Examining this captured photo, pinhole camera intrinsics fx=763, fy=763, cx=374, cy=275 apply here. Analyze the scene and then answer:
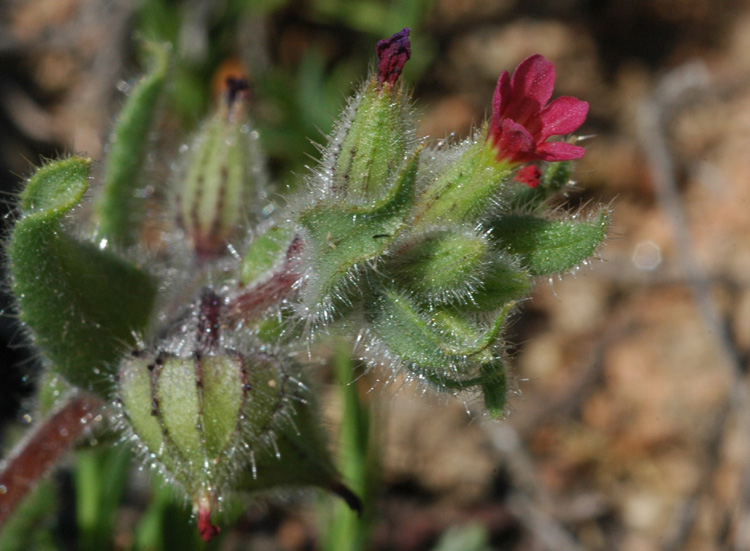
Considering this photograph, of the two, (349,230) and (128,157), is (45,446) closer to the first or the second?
(128,157)

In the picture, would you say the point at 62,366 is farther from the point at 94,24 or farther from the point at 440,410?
the point at 94,24

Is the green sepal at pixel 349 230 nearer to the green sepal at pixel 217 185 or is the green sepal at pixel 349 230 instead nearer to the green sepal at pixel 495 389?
the green sepal at pixel 495 389

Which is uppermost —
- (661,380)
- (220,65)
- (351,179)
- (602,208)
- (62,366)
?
(220,65)

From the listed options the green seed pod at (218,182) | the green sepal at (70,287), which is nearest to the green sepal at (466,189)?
the green sepal at (70,287)

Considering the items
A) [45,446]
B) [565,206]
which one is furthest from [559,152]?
[565,206]

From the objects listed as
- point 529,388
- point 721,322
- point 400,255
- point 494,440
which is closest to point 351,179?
point 400,255

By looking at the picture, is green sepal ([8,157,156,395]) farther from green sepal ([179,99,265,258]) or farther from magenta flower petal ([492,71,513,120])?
magenta flower petal ([492,71,513,120])

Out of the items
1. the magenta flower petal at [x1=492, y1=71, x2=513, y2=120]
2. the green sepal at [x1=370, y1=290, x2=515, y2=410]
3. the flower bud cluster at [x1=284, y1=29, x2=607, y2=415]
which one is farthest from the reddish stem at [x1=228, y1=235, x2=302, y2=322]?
the magenta flower petal at [x1=492, y1=71, x2=513, y2=120]
